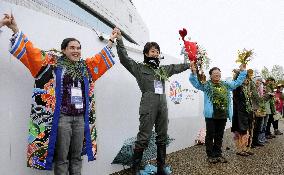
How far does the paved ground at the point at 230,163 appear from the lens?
4.73 m

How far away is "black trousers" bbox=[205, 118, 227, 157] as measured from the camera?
555 cm

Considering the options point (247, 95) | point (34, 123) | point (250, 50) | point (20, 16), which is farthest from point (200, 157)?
point (20, 16)

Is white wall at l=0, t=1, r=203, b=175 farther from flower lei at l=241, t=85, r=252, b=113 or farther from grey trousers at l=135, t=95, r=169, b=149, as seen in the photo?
flower lei at l=241, t=85, r=252, b=113

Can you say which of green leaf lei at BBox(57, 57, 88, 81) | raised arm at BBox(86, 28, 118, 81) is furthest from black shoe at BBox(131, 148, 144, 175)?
green leaf lei at BBox(57, 57, 88, 81)

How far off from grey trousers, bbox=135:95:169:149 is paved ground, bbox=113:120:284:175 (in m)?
0.63

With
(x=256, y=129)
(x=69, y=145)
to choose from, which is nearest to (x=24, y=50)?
(x=69, y=145)

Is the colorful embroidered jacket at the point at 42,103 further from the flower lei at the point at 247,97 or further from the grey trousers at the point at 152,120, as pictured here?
the flower lei at the point at 247,97

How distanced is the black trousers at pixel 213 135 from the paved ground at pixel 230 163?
23cm

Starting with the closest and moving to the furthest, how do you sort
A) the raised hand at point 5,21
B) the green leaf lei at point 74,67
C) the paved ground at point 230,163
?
the raised hand at point 5,21 → the green leaf lei at point 74,67 → the paved ground at point 230,163

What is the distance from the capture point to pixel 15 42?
9.41 feet

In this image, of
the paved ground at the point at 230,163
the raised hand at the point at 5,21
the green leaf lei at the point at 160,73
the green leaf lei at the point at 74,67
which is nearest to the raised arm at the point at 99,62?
the green leaf lei at the point at 74,67

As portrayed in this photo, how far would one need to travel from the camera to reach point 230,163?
214 inches

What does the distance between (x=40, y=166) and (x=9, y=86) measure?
830mm

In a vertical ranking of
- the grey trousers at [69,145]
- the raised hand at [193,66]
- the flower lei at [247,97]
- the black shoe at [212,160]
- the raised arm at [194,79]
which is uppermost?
the raised hand at [193,66]
